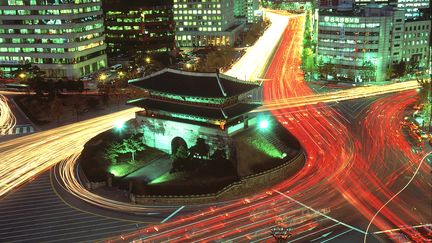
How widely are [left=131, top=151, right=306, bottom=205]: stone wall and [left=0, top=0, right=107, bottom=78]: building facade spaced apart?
2359 inches

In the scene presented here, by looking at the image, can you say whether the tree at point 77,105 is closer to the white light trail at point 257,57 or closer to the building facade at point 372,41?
the white light trail at point 257,57

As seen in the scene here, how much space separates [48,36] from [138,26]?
A: 26.9 metres

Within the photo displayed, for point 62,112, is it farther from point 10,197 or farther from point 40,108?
point 10,197

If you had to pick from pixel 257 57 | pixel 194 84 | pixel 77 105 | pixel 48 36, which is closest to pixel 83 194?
pixel 194 84

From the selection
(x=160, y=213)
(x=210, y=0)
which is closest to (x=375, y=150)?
(x=160, y=213)

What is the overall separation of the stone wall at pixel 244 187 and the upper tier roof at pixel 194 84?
9031 mm

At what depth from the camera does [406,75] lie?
89875mm

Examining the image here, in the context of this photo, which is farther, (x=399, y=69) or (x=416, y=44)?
(x=416, y=44)

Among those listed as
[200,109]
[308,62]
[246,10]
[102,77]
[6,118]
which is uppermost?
[246,10]

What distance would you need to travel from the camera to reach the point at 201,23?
136 metres

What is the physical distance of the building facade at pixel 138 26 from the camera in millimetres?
116125

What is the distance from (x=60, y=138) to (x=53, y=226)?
73.9ft

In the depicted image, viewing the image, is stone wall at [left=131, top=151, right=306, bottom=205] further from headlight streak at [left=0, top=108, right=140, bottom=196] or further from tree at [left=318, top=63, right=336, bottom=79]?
tree at [left=318, top=63, right=336, bottom=79]

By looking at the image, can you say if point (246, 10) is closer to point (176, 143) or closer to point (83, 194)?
point (176, 143)
